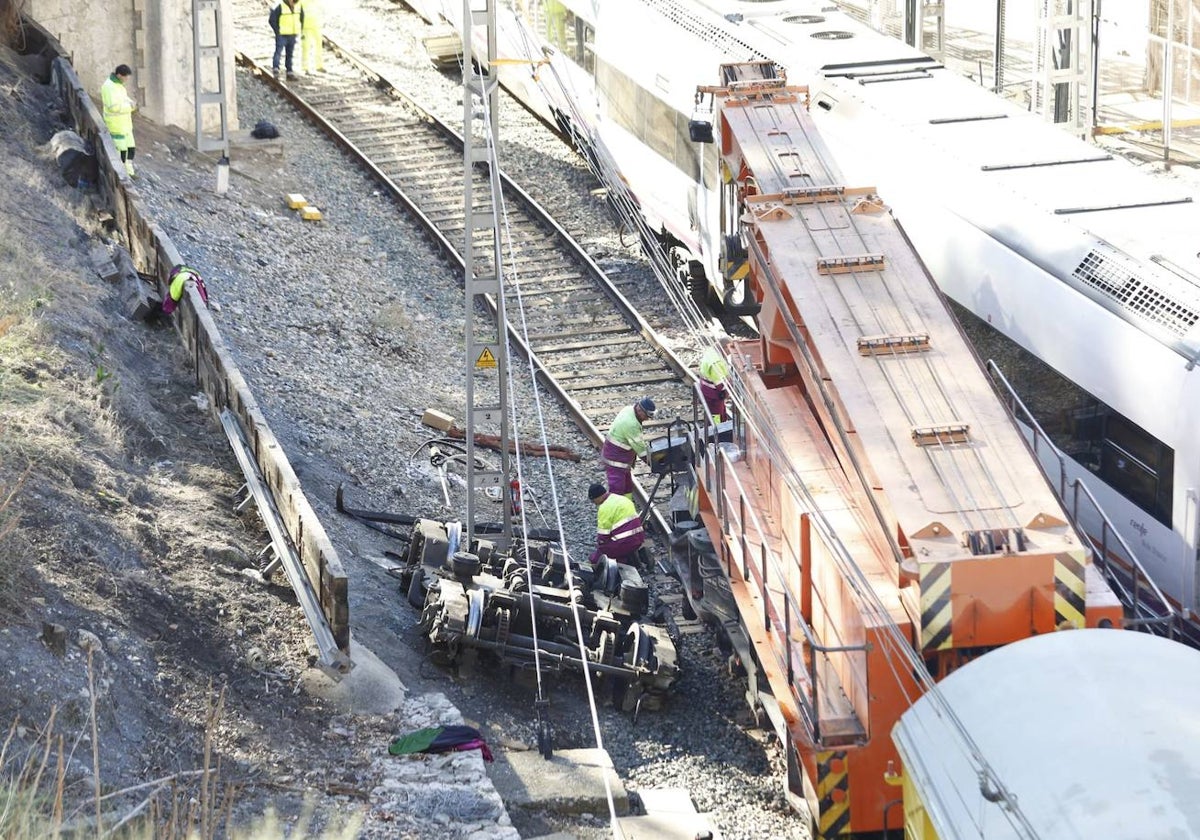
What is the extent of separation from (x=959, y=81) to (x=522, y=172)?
29.7ft

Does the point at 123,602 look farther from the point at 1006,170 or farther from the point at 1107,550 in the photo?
the point at 1006,170

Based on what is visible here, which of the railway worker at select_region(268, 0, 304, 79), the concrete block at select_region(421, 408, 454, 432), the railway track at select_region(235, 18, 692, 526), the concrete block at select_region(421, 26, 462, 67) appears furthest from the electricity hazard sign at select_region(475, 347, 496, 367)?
the concrete block at select_region(421, 26, 462, 67)

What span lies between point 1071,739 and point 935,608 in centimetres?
157

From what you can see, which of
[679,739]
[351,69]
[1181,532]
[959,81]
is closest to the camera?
[1181,532]

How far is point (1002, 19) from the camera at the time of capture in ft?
83.7

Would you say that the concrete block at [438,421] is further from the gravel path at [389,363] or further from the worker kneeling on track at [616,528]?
the worker kneeling on track at [616,528]

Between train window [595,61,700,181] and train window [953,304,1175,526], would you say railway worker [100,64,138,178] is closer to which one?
train window [595,61,700,181]

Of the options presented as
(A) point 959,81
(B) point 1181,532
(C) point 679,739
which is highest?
(A) point 959,81

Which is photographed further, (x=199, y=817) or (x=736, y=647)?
(x=736, y=647)

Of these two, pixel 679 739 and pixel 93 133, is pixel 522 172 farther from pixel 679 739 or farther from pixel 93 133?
pixel 679 739

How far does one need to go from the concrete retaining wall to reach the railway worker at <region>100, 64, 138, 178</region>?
17cm

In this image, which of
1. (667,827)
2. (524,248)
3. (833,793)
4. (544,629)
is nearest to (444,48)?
(524,248)

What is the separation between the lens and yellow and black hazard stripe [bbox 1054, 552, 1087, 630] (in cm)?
983

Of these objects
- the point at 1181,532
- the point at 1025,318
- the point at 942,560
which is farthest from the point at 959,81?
the point at 942,560
